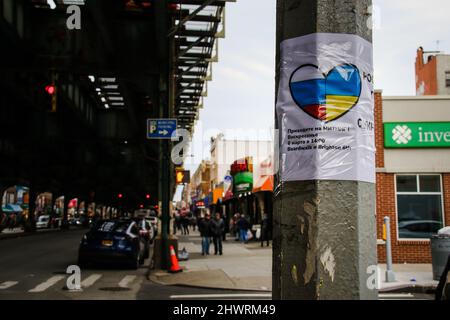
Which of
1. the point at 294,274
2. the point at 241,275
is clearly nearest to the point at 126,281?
the point at 241,275

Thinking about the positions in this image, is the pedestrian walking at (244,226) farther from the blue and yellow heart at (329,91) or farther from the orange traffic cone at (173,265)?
the blue and yellow heart at (329,91)

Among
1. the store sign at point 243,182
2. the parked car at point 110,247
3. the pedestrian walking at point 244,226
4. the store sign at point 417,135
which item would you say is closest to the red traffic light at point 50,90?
the parked car at point 110,247

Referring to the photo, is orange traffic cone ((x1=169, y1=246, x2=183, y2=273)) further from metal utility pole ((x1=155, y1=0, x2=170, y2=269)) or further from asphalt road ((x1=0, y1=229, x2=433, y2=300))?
asphalt road ((x1=0, y1=229, x2=433, y2=300))

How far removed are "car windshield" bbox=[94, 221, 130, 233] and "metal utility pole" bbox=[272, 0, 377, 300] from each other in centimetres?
1668

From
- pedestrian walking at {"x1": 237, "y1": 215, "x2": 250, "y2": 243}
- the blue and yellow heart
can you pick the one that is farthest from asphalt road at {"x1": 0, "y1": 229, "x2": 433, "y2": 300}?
pedestrian walking at {"x1": 237, "y1": 215, "x2": 250, "y2": 243}

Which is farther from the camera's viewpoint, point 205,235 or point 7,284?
point 205,235

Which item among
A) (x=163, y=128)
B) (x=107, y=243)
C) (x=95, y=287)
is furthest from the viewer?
(x=107, y=243)

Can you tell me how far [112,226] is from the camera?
63.9ft

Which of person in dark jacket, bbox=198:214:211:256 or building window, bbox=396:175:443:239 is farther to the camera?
person in dark jacket, bbox=198:214:211:256

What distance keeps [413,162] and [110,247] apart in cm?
1146

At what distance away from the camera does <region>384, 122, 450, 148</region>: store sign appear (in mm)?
20188

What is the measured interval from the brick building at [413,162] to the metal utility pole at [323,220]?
58.2 feet

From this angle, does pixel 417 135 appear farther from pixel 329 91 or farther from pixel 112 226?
pixel 329 91

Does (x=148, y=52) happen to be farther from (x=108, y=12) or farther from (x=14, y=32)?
(x=14, y=32)
